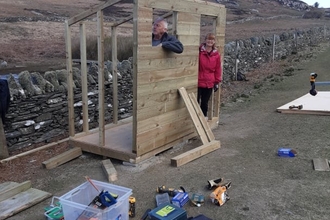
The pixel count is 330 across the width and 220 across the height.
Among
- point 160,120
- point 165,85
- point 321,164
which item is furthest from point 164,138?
point 321,164

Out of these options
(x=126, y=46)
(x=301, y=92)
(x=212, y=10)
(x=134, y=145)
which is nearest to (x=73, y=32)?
(x=126, y=46)

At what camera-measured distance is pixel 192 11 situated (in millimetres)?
6230

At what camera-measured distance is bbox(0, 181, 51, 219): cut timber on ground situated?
166 inches

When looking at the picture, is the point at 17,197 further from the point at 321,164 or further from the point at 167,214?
the point at 321,164

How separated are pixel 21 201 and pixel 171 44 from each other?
306 centimetres

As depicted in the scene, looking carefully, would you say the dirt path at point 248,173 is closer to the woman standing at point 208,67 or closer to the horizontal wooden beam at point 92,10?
the woman standing at point 208,67

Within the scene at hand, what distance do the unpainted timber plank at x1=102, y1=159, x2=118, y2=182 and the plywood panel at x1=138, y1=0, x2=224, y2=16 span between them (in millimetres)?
2364

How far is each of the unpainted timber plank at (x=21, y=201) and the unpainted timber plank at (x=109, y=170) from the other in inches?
33.3

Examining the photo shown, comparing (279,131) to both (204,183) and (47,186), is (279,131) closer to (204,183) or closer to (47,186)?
(204,183)

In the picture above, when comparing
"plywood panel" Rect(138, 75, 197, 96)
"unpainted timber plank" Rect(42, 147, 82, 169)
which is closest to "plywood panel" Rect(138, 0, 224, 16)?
"plywood panel" Rect(138, 75, 197, 96)

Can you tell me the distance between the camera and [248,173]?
5.21 m

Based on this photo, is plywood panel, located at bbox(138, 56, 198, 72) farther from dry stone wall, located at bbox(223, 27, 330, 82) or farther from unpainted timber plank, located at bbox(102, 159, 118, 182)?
dry stone wall, located at bbox(223, 27, 330, 82)

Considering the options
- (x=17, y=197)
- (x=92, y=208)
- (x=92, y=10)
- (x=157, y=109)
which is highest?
(x=92, y=10)

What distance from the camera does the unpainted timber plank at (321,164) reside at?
17.2 feet
